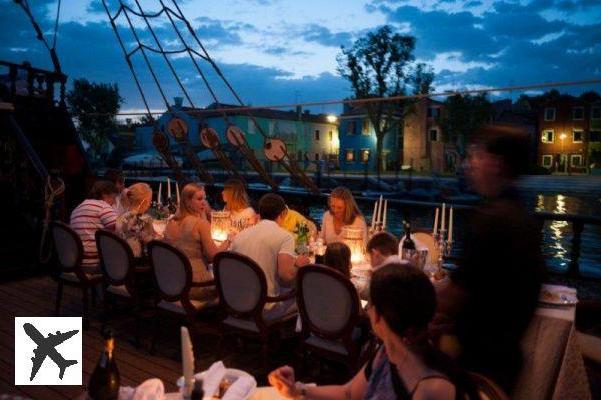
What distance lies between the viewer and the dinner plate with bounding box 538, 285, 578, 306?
2.49 meters

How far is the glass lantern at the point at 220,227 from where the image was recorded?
4.46 metres

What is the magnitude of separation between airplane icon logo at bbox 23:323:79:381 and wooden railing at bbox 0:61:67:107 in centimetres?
787

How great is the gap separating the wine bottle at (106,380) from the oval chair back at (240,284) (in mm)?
1592

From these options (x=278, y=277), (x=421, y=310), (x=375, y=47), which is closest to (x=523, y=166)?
(x=421, y=310)

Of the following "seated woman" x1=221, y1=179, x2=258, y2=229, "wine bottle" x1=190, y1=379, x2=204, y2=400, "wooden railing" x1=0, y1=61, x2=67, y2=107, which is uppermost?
"wooden railing" x1=0, y1=61, x2=67, y2=107

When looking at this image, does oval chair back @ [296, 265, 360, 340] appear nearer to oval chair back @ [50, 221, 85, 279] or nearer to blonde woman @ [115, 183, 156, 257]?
blonde woman @ [115, 183, 156, 257]

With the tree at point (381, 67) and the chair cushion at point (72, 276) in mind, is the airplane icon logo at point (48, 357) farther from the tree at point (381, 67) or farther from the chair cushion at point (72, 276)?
the tree at point (381, 67)

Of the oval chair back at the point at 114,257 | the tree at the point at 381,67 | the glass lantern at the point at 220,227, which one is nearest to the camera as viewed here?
the oval chair back at the point at 114,257

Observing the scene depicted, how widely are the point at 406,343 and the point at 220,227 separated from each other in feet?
10.7

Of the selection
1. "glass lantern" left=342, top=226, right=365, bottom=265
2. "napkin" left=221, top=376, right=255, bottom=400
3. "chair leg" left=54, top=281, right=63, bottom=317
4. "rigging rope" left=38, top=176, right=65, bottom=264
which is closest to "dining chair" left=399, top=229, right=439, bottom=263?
"glass lantern" left=342, top=226, right=365, bottom=265

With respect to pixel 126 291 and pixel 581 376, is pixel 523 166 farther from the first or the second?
pixel 126 291

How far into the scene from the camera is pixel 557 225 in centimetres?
1984

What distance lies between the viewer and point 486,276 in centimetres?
177

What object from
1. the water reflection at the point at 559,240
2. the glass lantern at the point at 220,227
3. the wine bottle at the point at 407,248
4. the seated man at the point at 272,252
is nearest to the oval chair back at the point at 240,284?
the seated man at the point at 272,252
